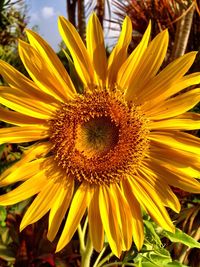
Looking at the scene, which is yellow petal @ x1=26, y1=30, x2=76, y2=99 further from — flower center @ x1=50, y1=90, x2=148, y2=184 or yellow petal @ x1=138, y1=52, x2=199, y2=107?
yellow petal @ x1=138, y1=52, x2=199, y2=107

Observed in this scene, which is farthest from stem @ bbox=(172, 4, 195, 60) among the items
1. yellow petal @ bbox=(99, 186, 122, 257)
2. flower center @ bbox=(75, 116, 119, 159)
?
yellow petal @ bbox=(99, 186, 122, 257)

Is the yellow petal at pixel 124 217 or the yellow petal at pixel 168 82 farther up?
the yellow petal at pixel 168 82

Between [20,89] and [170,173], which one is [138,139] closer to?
[170,173]

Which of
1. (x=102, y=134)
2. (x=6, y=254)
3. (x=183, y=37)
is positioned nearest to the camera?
(x=102, y=134)

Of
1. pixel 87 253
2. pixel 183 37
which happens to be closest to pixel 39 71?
pixel 87 253

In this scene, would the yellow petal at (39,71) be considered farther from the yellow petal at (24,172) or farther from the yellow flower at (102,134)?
the yellow petal at (24,172)

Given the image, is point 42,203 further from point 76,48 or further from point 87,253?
point 76,48

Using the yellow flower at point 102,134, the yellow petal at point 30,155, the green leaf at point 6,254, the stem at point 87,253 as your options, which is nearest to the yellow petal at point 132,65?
the yellow flower at point 102,134
